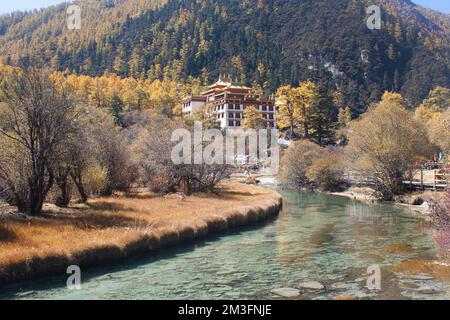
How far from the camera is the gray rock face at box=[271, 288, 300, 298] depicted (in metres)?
15.7

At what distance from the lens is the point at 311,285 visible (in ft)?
55.6

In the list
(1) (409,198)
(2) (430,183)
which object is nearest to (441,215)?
(1) (409,198)

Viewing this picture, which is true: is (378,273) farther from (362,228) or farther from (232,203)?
(232,203)

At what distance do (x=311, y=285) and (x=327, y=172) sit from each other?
148 feet

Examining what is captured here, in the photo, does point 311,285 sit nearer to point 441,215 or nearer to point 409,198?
point 441,215

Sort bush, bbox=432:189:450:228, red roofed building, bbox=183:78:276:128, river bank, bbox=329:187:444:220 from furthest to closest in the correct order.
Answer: red roofed building, bbox=183:78:276:128, river bank, bbox=329:187:444:220, bush, bbox=432:189:450:228

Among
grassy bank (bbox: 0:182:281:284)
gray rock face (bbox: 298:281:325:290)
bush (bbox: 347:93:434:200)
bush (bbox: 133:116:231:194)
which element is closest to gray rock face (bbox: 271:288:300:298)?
gray rock face (bbox: 298:281:325:290)

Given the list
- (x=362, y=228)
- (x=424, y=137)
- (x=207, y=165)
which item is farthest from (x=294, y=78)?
(x=362, y=228)

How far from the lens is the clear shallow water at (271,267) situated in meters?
16.0

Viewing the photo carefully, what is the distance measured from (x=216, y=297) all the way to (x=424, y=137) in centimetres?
4493

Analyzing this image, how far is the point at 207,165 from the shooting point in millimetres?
43062

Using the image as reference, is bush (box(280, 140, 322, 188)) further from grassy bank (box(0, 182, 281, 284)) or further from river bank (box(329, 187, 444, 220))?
grassy bank (box(0, 182, 281, 284))

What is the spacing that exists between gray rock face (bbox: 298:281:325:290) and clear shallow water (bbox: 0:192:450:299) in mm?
A: 297

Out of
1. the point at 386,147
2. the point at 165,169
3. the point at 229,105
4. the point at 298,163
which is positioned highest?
the point at 229,105
